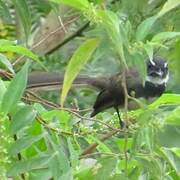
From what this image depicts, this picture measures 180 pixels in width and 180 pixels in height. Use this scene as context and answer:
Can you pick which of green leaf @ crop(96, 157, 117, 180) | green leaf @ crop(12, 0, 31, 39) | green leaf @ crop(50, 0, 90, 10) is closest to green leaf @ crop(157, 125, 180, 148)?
green leaf @ crop(96, 157, 117, 180)

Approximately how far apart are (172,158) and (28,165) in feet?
1.08

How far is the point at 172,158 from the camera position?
1680 mm

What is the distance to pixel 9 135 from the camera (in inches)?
60.9

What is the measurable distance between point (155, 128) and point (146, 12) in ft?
3.88

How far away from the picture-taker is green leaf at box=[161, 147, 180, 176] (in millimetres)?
1662

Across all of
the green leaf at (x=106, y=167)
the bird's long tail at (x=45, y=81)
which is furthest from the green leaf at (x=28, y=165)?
the bird's long tail at (x=45, y=81)

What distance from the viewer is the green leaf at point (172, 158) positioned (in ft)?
5.45

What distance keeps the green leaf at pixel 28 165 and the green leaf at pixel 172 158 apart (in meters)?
0.26

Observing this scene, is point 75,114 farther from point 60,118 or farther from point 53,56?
point 53,56

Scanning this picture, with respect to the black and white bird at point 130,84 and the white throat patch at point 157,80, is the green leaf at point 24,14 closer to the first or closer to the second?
the black and white bird at point 130,84

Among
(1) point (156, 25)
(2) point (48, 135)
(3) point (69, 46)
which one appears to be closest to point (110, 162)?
(2) point (48, 135)

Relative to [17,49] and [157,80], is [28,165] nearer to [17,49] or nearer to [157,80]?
[17,49]

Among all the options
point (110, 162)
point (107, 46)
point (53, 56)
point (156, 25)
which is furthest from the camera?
point (53, 56)

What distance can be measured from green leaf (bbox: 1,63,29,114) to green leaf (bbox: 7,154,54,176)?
0.41 feet
